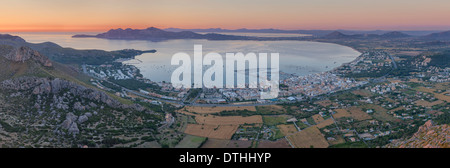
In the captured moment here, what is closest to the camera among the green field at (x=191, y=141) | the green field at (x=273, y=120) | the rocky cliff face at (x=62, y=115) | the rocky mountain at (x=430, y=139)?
the rocky mountain at (x=430, y=139)

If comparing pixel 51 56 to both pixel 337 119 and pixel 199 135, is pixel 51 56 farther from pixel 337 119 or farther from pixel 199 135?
pixel 337 119

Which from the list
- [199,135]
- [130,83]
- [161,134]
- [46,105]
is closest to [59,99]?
[46,105]

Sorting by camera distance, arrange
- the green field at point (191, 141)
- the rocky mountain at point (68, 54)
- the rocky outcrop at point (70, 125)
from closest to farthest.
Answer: the rocky outcrop at point (70, 125) < the green field at point (191, 141) < the rocky mountain at point (68, 54)

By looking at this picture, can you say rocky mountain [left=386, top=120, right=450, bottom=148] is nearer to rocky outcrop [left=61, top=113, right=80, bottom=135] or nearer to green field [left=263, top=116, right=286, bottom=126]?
green field [left=263, top=116, right=286, bottom=126]

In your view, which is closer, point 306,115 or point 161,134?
point 161,134

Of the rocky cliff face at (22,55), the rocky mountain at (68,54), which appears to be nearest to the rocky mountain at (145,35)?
the rocky mountain at (68,54)

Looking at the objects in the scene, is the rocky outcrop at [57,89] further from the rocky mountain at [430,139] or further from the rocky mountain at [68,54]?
the rocky mountain at [68,54]

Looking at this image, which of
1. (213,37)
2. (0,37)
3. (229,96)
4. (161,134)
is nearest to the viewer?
(161,134)

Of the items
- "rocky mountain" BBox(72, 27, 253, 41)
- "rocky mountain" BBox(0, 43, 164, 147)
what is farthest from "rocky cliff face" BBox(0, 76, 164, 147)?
"rocky mountain" BBox(72, 27, 253, 41)

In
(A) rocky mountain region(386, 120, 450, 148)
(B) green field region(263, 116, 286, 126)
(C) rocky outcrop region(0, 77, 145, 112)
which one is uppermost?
(C) rocky outcrop region(0, 77, 145, 112)

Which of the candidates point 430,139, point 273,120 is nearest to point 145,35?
point 273,120

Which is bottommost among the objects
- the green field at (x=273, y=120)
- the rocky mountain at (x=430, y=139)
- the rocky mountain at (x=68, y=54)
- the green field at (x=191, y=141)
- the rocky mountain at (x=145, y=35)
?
the green field at (x=191, y=141)
